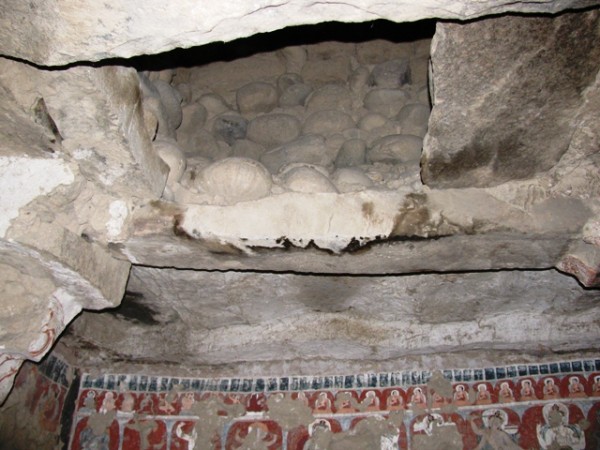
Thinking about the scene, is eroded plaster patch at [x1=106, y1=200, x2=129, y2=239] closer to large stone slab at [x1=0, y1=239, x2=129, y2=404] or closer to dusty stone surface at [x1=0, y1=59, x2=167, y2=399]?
dusty stone surface at [x1=0, y1=59, x2=167, y2=399]

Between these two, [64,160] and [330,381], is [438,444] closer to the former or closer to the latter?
[330,381]

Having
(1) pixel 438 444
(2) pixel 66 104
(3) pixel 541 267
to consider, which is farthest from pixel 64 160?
(1) pixel 438 444

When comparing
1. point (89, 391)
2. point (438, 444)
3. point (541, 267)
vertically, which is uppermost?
point (541, 267)

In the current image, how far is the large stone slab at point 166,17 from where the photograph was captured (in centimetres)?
114

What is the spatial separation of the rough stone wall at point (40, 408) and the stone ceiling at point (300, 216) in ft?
0.43

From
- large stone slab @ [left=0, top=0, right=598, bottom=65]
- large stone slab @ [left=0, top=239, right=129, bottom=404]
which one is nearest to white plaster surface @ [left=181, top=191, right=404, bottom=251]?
large stone slab @ [left=0, top=239, right=129, bottom=404]

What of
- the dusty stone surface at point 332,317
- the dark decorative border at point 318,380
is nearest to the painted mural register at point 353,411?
the dark decorative border at point 318,380

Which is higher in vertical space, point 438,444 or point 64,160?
point 64,160

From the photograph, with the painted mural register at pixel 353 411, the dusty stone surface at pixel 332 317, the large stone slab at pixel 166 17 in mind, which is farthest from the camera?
the painted mural register at pixel 353 411

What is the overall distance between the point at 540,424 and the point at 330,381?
96 cm

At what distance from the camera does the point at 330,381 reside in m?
2.40

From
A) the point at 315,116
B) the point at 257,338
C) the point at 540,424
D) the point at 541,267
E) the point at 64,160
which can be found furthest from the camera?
the point at 315,116

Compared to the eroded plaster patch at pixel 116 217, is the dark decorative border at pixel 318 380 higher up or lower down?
lower down

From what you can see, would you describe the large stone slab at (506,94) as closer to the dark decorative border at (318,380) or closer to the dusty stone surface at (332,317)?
the dusty stone surface at (332,317)
